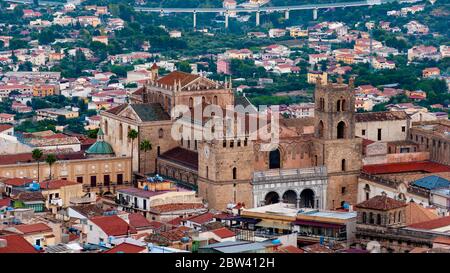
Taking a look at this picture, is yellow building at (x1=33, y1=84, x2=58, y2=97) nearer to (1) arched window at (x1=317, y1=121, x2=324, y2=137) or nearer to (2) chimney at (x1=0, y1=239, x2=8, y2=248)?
(1) arched window at (x1=317, y1=121, x2=324, y2=137)

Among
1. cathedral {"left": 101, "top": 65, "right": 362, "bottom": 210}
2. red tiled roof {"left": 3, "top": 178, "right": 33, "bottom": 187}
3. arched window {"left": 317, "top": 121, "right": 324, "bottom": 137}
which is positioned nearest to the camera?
cathedral {"left": 101, "top": 65, "right": 362, "bottom": 210}

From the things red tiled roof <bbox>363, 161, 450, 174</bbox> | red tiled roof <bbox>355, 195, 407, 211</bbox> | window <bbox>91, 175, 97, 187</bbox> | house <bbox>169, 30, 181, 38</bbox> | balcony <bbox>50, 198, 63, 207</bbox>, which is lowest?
house <bbox>169, 30, 181, 38</bbox>

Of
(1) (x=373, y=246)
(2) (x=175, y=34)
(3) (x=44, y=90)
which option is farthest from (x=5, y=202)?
(2) (x=175, y=34)

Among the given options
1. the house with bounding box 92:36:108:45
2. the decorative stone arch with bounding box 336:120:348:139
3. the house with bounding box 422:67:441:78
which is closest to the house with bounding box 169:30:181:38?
the house with bounding box 92:36:108:45

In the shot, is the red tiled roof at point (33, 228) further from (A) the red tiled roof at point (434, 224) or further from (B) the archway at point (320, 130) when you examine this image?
(B) the archway at point (320, 130)

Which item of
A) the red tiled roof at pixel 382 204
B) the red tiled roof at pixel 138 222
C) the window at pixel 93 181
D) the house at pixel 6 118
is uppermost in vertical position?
the red tiled roof at pixel 382 204

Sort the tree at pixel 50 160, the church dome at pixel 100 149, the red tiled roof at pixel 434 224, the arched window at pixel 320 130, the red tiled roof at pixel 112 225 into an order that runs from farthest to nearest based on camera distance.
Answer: the church dome at pixel 100 149 < the tree at pixel 50 160 < the arched window at pixel 320 130 < the red tiled roof at pixel 434 224 < the red tiled roof at pixel 112 225

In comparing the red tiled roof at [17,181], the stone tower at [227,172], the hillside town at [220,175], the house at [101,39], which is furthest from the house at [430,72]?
the red tiled roof at [17,181]
